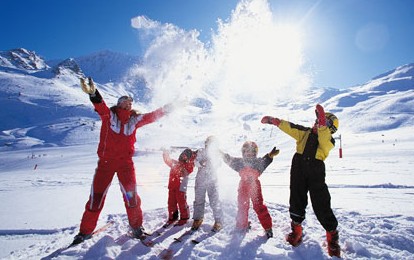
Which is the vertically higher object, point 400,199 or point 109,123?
point 109,123

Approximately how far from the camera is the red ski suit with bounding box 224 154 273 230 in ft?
16.1

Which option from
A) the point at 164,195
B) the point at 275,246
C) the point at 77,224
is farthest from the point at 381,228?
the point at 164,195

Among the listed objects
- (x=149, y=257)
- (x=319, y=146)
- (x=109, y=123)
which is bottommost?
(x=149, y=257)

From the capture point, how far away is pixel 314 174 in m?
4.29

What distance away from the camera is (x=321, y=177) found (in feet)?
14.0

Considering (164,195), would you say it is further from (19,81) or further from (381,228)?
(19,81)

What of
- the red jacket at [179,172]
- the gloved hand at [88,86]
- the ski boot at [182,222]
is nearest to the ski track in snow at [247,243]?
the ski boot at [182,222]

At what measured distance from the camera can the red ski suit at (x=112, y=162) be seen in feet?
14.8

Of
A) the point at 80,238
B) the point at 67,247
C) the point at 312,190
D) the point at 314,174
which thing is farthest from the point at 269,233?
the point at 67,247

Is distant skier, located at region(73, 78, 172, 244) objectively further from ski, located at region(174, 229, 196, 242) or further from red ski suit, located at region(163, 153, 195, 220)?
red ski suit, located at region(163, 153, 195, 220)

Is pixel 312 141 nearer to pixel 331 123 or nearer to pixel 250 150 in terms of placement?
pixel 331 123

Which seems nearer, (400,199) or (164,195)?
(400,199)

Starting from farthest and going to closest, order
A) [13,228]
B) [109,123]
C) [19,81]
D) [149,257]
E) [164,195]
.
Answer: [19,81] → [164,195] → [13,228] → [109,123] → [149,257]

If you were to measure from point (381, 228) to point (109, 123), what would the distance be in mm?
4471
